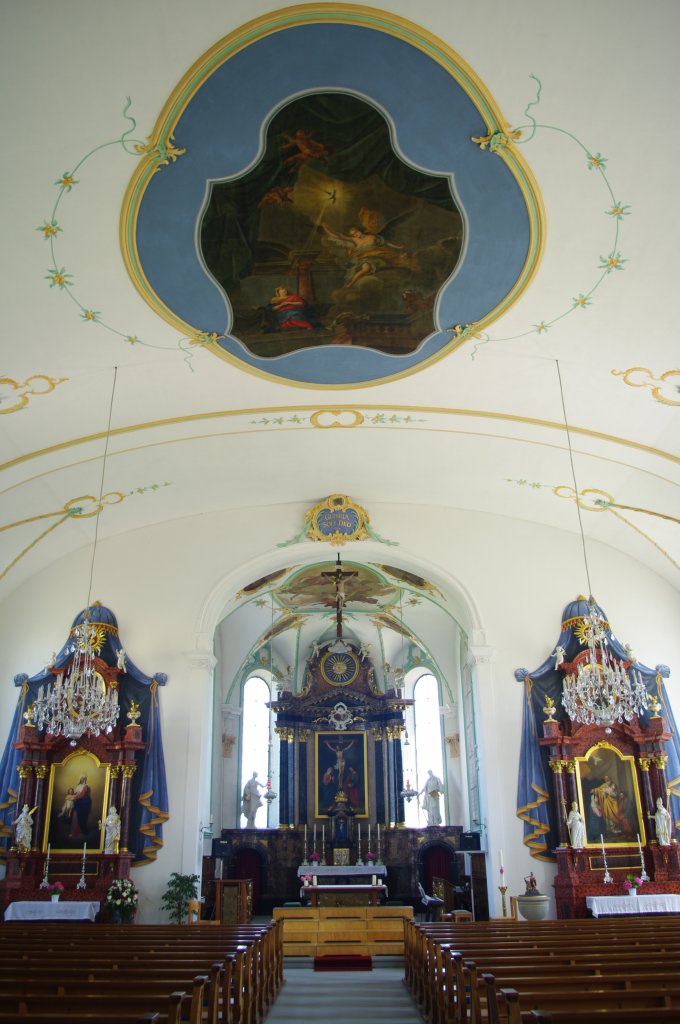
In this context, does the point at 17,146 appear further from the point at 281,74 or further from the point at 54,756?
the point at 54,756

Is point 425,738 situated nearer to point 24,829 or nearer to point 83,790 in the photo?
point 83,790

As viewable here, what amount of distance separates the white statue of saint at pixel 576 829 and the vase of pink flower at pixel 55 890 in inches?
311

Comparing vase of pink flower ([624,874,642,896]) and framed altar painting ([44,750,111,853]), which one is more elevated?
framed altar painting ([44,750,111,853])

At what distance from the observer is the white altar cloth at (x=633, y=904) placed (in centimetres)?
1214

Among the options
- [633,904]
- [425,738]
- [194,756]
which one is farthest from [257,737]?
[633,904]

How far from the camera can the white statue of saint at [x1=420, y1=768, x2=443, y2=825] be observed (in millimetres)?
21469

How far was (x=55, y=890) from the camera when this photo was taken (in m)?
12.5

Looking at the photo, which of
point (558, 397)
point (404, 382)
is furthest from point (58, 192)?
Answer: point (558, 397)

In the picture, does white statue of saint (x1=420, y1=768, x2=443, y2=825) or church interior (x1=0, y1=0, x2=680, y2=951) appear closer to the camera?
church interior (x1=0, y1=0, x2=680, y2=951)

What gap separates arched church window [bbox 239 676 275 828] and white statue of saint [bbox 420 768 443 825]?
4.38 meters

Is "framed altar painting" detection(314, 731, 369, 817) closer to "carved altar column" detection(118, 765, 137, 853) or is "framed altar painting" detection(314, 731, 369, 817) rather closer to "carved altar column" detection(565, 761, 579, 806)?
"carved altar column" detection(118, 765, 137, 853)

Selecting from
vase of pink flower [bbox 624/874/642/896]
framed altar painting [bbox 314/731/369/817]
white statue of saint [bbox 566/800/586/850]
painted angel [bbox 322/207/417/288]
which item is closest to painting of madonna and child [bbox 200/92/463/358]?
painted angel [bbox 322/207/417/288]

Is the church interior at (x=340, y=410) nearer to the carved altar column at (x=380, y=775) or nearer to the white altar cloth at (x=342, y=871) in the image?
the white altar cloth at (x=342, y=871)

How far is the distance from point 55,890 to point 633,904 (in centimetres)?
868
